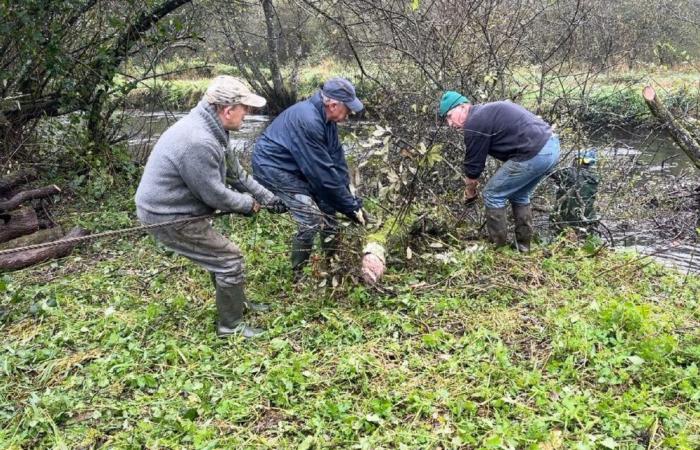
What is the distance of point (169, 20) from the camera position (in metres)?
6.84

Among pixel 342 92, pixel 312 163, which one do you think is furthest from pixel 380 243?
pixel 342 92

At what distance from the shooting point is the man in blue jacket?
3783 mm

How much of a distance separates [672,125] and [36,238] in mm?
6833

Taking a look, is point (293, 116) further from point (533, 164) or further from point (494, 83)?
point (494, 83)

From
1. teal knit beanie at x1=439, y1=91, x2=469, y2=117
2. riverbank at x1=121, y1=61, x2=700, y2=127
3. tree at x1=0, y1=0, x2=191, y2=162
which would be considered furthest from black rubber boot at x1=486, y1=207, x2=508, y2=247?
tree at x1=0, y1=0, x2=191, y2=162

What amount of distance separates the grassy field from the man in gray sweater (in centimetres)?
40

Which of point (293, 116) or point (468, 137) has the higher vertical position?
point (293, 116)

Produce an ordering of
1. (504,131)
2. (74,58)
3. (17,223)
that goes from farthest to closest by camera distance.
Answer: (74,58), (17,223), (504,131)

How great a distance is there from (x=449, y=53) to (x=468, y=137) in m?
2.18

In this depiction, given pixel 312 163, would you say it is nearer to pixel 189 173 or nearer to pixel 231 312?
pixel 189 173

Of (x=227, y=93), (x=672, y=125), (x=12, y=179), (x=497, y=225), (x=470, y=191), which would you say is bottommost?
(x=497, y=225)

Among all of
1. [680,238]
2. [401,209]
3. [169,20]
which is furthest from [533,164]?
[169,20]

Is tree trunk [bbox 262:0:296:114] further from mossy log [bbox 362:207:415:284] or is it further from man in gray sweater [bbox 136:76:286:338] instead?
man in gray sweater [bbox 136:76:286:338]

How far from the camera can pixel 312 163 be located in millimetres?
3828
